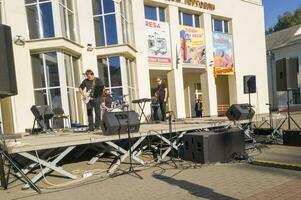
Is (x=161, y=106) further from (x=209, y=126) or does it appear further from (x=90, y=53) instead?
(x=90, y=53)

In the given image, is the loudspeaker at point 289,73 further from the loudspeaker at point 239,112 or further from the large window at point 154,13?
the large window at point 154,13

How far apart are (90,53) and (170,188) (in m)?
11.3

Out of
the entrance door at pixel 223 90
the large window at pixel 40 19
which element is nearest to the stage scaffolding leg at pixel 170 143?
the large window at pixel 40 19

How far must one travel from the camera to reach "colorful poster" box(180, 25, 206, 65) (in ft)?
71.6

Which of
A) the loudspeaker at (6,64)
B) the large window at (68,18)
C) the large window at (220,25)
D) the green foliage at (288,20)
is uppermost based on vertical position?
the green foliage at (288,20)

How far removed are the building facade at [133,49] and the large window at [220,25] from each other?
0.07 meters

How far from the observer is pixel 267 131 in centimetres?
1206

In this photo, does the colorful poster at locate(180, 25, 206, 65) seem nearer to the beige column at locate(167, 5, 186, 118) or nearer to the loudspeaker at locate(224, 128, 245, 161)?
the beige column at locate(167, 5, 186, 118)

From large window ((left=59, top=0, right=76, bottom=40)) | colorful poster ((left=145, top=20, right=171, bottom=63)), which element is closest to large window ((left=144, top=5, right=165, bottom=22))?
colorful poster ((left=145, top=20, right=171, bottom=63))

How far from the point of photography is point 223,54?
24250 millimetres

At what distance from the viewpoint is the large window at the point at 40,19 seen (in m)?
14.1

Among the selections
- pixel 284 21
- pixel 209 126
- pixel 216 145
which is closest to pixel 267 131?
pixel 209 126

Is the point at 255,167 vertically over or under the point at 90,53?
under

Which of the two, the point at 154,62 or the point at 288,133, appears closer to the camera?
the point at 288,133
